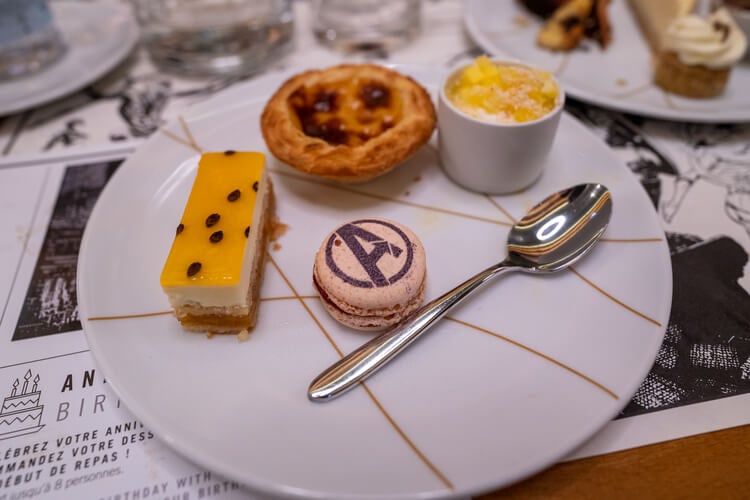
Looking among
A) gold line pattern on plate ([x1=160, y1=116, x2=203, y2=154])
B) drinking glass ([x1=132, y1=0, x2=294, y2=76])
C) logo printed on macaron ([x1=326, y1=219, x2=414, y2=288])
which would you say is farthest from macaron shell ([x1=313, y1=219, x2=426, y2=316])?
drinking glass ([x1=132, y1=0, x2=294, y2=76])

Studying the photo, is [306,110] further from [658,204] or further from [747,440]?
[747,440]

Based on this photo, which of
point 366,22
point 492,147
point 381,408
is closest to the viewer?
point 381,408

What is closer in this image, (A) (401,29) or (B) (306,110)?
(B) (306,110)

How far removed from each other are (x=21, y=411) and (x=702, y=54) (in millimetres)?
2322

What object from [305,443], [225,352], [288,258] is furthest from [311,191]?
[305,443]

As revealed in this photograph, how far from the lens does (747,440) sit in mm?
1122

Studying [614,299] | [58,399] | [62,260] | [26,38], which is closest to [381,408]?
[614,299]

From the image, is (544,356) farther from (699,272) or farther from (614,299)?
(699,272)

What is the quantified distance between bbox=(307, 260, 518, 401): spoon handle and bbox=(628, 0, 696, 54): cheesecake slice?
62.9 inches

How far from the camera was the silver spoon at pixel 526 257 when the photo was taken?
1153 mm

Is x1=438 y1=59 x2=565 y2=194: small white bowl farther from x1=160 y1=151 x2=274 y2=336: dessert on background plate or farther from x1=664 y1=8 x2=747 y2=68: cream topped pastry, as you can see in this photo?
x1=664 y1=8 x2=747 y2=68: cream topped pastry

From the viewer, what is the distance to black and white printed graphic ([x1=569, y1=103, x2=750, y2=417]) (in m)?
1.23

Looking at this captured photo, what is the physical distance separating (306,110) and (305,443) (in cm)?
107

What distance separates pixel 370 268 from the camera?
1.26 metres
